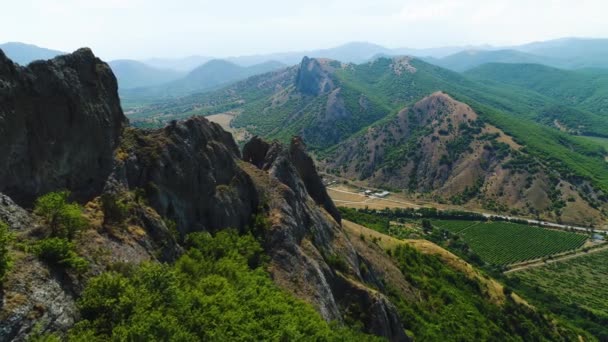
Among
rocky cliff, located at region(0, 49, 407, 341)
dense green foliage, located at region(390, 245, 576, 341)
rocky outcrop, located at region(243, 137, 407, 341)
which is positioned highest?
rocky cliff, located at region(0, 49, 407, 341)

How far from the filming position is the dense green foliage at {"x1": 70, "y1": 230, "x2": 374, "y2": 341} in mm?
29062

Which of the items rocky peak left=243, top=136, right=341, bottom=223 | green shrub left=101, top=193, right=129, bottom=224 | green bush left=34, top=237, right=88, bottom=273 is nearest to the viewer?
green bush left=34, top=237, right=88, bottom=273

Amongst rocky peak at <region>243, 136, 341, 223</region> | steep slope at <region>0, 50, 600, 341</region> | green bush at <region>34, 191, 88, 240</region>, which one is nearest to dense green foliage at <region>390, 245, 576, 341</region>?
steep slope at <region>0, 50, 600, 341</region>

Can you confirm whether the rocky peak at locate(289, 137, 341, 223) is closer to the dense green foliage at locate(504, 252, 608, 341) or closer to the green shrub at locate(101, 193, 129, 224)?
the green shrub at locate(101, 193, 129, 224)

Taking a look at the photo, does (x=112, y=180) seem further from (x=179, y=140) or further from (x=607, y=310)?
(x=607, y=310)

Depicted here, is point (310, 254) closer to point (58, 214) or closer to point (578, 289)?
point (58, 214)

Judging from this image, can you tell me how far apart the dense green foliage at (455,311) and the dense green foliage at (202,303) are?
3129 centimetres

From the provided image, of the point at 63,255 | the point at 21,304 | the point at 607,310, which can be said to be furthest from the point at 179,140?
the point at 607,310

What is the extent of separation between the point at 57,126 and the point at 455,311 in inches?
3257

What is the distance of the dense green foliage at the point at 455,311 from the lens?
79.1 meters

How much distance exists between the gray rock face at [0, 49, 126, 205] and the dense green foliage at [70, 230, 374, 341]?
11.9 meters

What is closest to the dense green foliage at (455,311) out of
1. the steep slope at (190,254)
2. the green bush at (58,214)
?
the steep slope at (190,254)

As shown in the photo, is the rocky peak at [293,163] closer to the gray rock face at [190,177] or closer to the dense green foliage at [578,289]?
the gray rock face at [190,177]

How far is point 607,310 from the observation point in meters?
170
